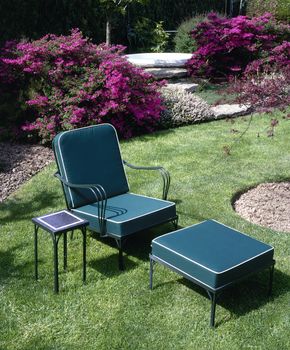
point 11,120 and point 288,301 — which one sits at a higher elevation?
point 11,120

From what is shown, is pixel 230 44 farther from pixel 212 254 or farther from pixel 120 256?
pixel 212 254

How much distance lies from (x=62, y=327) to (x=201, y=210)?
8.11ft

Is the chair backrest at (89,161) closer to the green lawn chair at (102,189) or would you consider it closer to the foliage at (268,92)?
the green lawn chair at (102,189)

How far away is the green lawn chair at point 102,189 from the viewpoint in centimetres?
487

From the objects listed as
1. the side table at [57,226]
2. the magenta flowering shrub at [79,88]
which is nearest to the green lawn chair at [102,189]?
the side table at [57,226]

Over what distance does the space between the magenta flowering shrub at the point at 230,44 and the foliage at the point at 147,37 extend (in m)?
3.44

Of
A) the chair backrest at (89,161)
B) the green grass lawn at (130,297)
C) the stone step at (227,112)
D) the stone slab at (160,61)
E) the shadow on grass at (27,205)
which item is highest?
the stone slab at (160,61)

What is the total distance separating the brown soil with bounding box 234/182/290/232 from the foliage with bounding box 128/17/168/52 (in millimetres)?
10468

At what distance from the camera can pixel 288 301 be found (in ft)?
14.3

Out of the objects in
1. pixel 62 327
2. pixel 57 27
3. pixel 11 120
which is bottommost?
pixel 62 327

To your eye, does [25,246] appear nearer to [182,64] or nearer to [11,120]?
[11,120]

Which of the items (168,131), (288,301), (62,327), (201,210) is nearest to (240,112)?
(168,131)

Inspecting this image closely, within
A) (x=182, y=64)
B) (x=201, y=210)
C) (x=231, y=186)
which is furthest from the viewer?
(x=182, y=64)

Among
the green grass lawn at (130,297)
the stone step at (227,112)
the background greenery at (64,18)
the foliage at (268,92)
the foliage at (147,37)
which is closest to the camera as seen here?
the green grass lawn at (130,297)
